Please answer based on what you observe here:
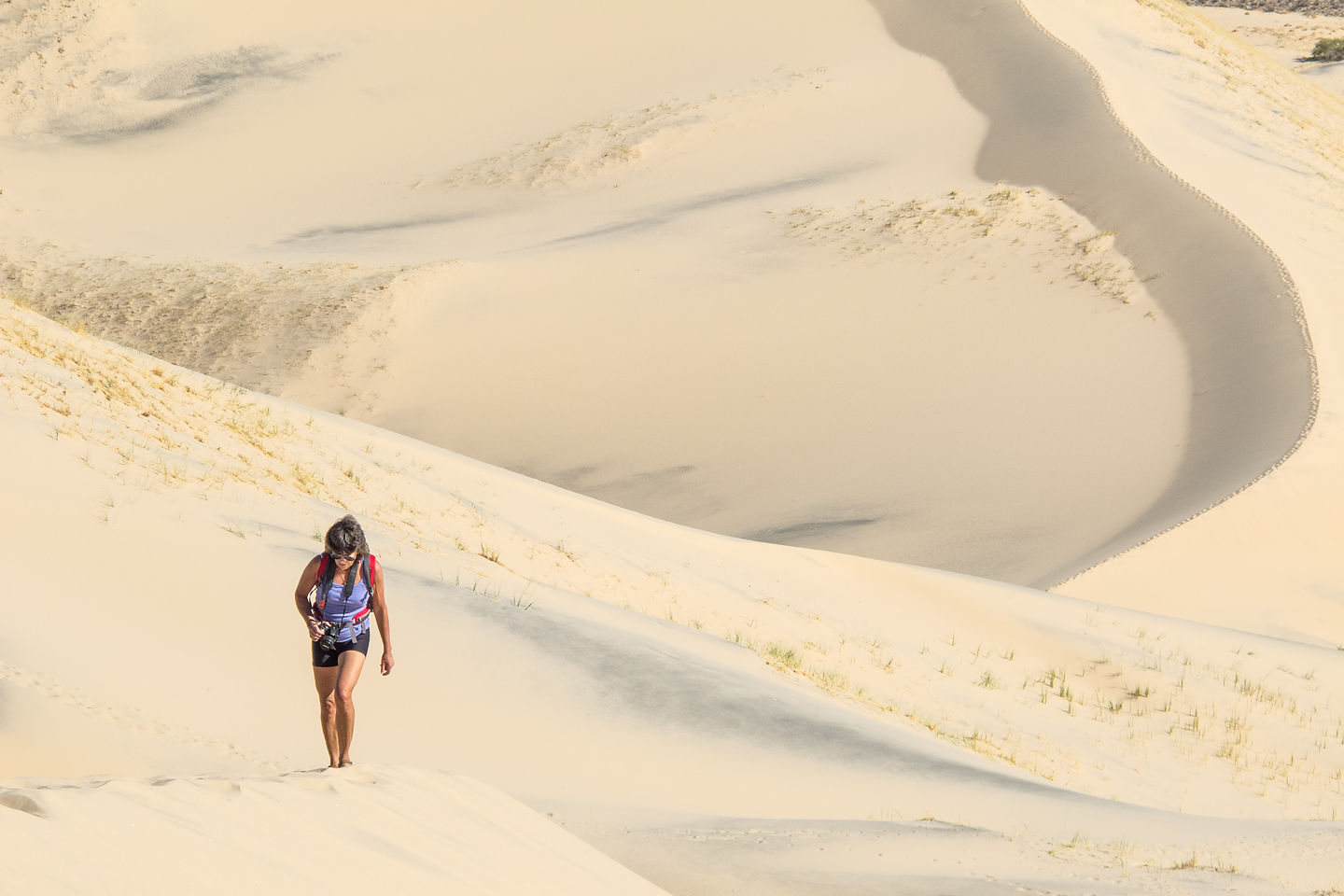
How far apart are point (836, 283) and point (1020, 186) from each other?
3677 millimetres

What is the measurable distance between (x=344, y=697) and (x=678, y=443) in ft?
35.5

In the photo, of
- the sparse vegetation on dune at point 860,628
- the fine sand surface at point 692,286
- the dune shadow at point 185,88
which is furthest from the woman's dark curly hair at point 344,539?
the dune shadow at point 185,88

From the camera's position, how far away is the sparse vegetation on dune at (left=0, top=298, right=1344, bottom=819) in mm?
7176

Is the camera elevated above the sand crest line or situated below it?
above

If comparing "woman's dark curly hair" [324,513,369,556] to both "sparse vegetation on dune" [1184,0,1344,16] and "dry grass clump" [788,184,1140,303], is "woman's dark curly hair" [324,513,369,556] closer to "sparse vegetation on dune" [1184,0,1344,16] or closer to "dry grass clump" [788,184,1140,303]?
"dry grass clump" [788,184,1140,303]

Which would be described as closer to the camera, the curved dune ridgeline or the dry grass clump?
the curved dune ridgeline

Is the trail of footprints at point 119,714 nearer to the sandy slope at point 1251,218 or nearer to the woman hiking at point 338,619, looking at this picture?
→ the woman hiking at point 338,619

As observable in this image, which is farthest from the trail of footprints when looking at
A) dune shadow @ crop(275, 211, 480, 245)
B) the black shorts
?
dune shadow @ crop(275, 211, 480, 245)

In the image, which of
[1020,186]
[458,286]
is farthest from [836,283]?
[458,286]

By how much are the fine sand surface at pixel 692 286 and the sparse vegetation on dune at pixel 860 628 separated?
2756 mm

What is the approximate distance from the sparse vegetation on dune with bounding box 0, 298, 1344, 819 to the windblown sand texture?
55mm

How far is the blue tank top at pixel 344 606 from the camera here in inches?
176

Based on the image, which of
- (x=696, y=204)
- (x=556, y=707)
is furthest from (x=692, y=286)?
(x=556, y=707)

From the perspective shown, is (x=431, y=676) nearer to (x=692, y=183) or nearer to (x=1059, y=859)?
(x=1059, y=859)
